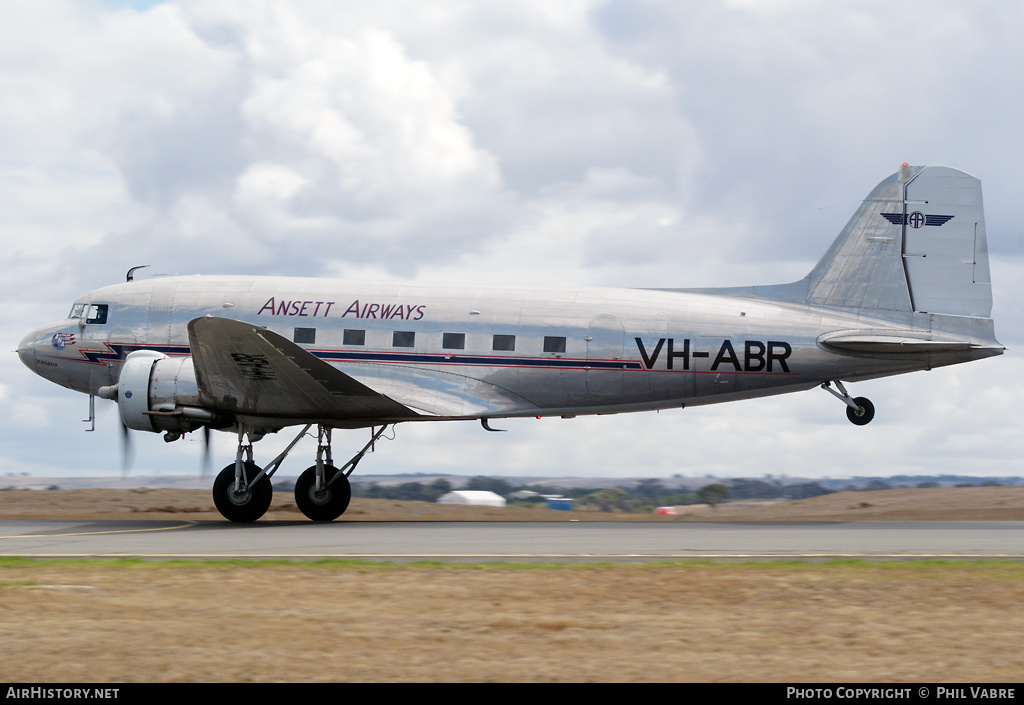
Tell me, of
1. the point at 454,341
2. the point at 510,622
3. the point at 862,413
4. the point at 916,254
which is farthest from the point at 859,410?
the point at 510,622

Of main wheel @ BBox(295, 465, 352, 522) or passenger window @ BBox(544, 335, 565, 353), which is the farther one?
main wheel @ BBox(295, 465, 352, 522)

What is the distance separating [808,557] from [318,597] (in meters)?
6.70

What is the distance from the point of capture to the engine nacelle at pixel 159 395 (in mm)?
19516

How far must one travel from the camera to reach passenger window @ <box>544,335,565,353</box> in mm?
21125

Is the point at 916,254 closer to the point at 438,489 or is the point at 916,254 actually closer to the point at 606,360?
the point at 606,360

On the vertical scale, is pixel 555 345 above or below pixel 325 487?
above

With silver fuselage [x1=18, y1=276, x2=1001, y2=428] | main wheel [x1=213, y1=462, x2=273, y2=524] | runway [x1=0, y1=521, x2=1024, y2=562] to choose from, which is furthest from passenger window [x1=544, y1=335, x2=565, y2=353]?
main wheel [x1=213, y1=462, x2=273, y2=524]

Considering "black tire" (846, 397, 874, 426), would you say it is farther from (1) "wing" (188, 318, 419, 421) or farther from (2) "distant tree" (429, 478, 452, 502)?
(2) "distant tree" (429, 478, 452, 502)

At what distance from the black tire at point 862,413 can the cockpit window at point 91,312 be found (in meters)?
15.9

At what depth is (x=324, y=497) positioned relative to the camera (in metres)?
22.1

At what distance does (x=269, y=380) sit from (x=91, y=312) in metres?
6.07

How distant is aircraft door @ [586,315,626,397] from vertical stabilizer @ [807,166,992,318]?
413 centimetres

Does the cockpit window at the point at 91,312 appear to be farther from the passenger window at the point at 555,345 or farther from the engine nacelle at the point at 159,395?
the passenger window at the point at 555,345
